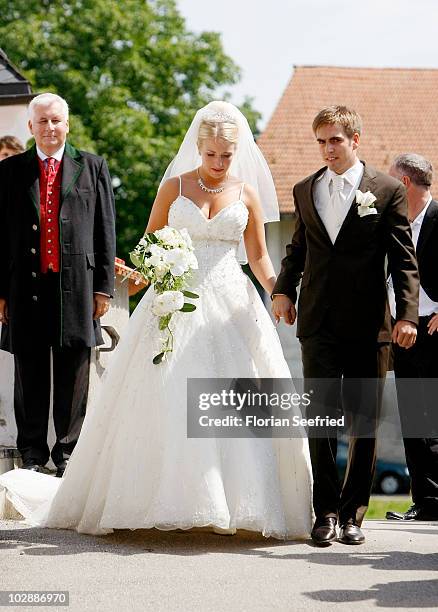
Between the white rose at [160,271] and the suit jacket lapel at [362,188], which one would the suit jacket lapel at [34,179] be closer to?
the white rose at [160,271]

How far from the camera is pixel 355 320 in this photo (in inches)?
261

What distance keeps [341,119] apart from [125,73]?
28.2 metres

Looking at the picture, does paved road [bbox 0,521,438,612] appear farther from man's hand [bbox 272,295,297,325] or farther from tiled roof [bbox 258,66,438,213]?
tiled roof [bbox 258,66,438,213]

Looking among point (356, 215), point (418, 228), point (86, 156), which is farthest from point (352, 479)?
point (86, 156)

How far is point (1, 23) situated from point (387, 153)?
11076mm

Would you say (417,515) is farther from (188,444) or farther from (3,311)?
(3,311)

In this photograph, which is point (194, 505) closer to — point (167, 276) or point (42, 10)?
point (167, 276)

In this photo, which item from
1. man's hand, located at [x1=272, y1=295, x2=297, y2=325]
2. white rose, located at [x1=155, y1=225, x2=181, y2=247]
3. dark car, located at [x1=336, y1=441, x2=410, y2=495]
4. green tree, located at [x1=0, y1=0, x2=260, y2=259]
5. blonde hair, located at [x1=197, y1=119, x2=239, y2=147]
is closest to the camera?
white rose, located at [x1=155, y1=225, x2=181, y2=247]

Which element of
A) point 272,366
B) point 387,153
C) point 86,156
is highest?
point 387,153

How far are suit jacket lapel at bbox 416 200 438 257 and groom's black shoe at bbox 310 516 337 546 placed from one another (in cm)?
211

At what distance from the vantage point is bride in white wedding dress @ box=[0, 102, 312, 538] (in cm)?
639

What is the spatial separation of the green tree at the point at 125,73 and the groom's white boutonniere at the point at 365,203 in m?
23.6

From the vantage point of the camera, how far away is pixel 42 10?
3422cm

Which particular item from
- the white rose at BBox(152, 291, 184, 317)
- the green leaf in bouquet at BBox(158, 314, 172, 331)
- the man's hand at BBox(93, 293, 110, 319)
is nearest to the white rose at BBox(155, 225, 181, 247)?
the white rose at BBox(152, 291, 184, 317)
